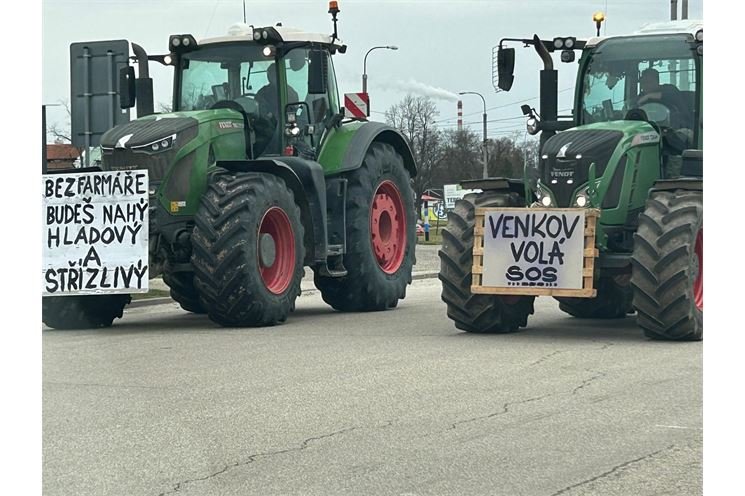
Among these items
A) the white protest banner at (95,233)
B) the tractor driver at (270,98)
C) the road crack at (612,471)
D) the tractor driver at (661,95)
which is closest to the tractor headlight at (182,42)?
the tractor driver at (270,98)

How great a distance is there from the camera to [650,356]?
10.3m

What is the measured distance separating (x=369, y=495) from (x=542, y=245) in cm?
585

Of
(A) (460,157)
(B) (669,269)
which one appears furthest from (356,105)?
(B) (669,269)

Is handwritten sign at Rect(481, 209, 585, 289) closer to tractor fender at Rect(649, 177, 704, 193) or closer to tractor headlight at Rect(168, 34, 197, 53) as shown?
tractor fender at Rect(649, 177, 704, 193)

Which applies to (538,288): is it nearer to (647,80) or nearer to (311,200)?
(647,80)

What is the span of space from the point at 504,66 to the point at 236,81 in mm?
3726

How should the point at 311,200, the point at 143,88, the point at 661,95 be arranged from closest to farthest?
the point at 661,95, the point at 311,200, the point at 143,88

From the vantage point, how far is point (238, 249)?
40.9ft

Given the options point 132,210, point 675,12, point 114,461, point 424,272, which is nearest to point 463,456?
point 114,461

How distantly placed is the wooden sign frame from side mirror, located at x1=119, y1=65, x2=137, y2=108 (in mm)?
4469

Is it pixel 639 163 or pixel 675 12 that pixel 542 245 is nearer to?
pixel 639 163

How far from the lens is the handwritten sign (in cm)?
1128

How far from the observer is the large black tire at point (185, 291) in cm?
1451
